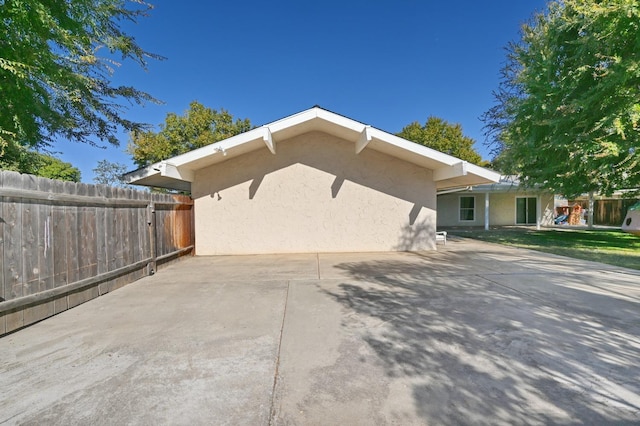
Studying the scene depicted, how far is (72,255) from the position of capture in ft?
13.5

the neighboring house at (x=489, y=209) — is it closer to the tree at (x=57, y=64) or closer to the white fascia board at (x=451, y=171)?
the white fascia board at (x=451, y=171)

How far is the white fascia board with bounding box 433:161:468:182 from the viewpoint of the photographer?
7.58 metres

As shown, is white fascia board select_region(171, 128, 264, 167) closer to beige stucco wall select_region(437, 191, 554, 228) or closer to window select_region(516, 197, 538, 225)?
beige stucco wall select_region(437, 191, 554, 228)

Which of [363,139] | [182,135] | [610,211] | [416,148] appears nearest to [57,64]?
[363,139]

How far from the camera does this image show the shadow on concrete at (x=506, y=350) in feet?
6.48

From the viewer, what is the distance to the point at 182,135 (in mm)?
21344

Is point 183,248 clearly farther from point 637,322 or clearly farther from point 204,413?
point 637,322

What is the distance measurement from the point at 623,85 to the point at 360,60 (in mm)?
9839

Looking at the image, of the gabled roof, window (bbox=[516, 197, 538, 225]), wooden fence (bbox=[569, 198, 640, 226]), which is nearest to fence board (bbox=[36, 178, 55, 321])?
the gabled roof

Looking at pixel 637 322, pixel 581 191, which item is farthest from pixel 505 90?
pixel 637 322

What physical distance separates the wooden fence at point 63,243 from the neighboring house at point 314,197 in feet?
9.24

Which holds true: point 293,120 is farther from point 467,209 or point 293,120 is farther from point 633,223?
point 467,209

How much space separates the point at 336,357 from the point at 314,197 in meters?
6.73

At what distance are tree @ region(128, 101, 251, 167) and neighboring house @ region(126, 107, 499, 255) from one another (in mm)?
13202
